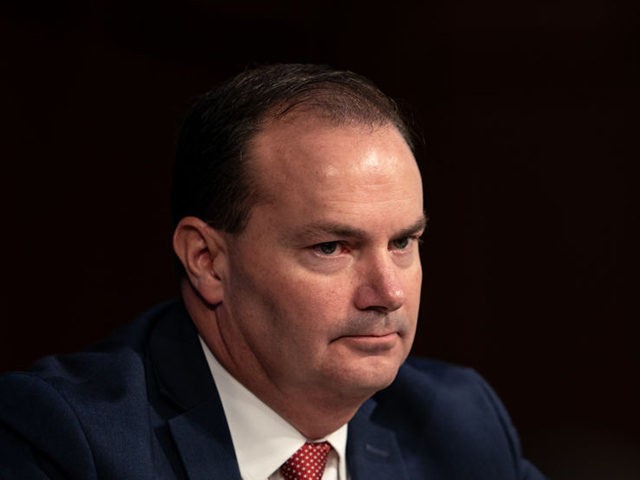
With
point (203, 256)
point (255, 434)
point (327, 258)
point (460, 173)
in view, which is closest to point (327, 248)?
point (327, 258)

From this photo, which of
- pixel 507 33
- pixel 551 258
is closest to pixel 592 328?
pixel 551 258

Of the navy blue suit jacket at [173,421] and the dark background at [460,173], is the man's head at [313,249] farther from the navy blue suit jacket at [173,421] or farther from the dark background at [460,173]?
the dark background at [460,173]

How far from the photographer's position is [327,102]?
2.10 metres

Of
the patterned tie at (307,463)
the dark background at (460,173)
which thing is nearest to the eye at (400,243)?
the patterned tie at (307,463)

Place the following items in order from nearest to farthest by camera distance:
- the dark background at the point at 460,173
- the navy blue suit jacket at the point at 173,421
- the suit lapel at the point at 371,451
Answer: the navy blue suit jacket at the point at 173,421, the suit lapel at the point at 371,451, the dark background at the point at 460,173

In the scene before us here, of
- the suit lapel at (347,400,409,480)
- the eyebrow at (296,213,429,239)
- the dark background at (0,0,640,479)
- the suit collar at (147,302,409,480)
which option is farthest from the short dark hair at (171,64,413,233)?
the dark background at (0,0,640,479)

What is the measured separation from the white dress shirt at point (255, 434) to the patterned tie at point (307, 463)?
0.04 feet

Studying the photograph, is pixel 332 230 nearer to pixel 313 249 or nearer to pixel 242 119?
pixel 313 249

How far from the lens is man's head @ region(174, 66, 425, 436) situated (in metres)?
2.02

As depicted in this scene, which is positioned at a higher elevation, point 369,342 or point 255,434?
point 369,342

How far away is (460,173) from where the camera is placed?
3.61 metres

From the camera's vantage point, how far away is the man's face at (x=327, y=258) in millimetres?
2016

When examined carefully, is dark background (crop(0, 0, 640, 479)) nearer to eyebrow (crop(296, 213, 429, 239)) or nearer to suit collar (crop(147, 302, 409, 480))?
suit collar (crop(147, 302, 409, 480))

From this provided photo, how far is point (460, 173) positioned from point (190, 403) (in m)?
1.69
